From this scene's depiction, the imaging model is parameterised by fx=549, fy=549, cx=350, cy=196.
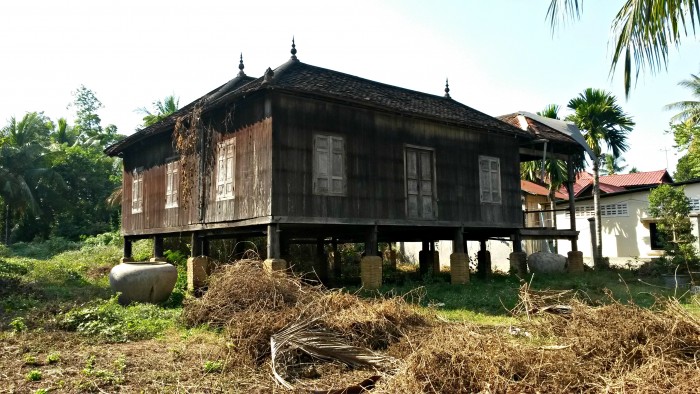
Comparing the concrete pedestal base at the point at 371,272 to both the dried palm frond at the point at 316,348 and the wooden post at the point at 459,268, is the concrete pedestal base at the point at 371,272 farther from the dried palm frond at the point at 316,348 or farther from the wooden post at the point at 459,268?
the dried palm frond at the point at 316,348

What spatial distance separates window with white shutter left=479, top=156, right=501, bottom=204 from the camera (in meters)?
16.8

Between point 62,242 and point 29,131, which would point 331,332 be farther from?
point 29,131

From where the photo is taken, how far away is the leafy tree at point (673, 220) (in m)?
19.1

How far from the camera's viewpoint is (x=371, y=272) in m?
13.7

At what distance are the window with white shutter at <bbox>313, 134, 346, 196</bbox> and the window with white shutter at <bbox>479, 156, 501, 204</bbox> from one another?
5.29 m

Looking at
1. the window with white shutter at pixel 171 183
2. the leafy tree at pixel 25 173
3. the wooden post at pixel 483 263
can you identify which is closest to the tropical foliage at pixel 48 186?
the leafy tree at pixel 25 173

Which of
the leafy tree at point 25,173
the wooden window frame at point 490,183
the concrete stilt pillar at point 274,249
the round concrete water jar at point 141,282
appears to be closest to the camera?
the concrete stilt pillar at point 274,249

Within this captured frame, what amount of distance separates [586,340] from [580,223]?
24.2m

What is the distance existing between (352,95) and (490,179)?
5.90 metres

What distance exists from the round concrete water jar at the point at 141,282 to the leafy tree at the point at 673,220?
54.2ft

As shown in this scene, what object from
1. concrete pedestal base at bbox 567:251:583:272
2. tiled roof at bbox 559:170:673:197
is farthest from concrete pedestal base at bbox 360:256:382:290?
tiled roof at bbox 559:170:673:197

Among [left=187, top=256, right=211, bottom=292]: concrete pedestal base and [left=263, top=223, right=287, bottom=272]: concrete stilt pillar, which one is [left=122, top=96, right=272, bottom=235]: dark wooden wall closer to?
[left=263, top=223, right=287, bottom=272]: concrete stilt pillar

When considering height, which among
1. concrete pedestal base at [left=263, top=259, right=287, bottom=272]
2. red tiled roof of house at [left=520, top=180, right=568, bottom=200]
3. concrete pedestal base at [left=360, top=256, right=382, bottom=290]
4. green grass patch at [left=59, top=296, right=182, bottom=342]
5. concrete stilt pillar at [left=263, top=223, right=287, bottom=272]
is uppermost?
red tiled roof of house at [left=520, top=180, right=568, bottom=200]

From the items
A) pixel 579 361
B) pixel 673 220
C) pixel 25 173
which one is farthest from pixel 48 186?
pixel 579 361
